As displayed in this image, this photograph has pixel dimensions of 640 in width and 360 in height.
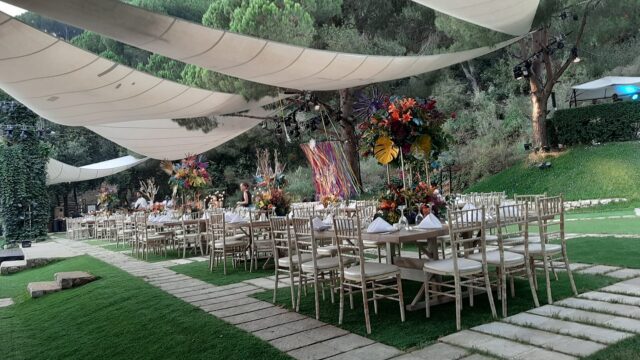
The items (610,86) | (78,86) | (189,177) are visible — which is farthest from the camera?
(610,86)

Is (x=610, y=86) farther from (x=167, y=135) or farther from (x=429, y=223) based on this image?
(x=429, y=223)

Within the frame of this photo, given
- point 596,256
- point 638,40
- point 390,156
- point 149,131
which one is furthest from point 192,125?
point 638,40

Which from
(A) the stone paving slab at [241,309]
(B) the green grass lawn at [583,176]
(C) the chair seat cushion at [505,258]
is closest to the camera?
(C) the chair seat cushion at [505,258]

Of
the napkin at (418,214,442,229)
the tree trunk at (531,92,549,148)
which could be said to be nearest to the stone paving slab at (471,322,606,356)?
the napkin at (418,214,442,229)

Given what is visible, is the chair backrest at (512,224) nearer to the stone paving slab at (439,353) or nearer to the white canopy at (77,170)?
the stone paving slab at (439,353)

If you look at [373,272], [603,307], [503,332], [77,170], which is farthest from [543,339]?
[77,170]

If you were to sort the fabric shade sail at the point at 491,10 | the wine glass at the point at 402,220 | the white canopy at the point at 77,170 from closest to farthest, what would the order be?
the wine glass at the point at 402,220 → the fabric shade sail at the point at 491,10 → the white canopy at the point at 77,170

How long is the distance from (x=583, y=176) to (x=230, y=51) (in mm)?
8907

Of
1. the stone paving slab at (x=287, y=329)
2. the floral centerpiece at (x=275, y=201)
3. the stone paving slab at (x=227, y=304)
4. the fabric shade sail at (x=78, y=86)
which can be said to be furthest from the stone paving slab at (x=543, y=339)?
the fabric shade sail at (x=78, y=86)

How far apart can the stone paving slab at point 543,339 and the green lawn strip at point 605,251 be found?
216 cm

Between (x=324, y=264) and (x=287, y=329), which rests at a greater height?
(x=324, y=264)

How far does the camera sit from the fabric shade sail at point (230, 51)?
4082 mm

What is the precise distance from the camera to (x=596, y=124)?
11773mm

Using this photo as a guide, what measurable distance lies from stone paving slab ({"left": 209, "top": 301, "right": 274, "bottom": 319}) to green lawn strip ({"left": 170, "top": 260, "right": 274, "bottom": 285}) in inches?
44.9
